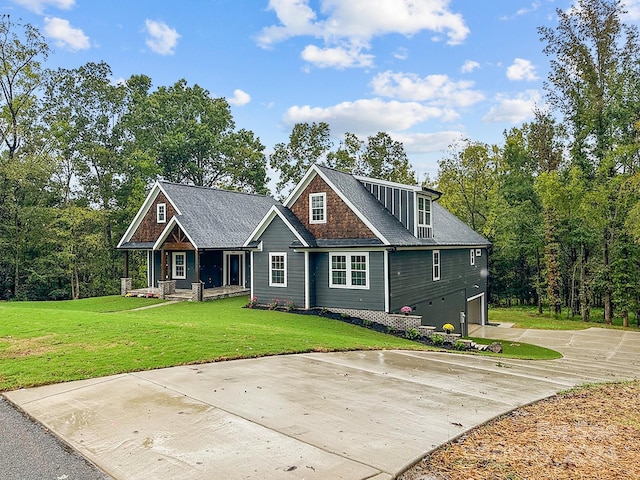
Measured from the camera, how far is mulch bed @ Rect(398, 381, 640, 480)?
4180 mm

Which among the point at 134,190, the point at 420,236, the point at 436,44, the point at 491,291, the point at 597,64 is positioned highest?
the point at 597,64

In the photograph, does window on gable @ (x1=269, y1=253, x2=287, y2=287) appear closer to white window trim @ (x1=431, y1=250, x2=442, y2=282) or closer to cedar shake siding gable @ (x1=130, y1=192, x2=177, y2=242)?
white window trim @ (x1=431, y1=250, x2=442, y2=282)

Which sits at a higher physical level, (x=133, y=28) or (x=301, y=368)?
(x=133, y=28)

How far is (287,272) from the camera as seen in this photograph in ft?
64.1

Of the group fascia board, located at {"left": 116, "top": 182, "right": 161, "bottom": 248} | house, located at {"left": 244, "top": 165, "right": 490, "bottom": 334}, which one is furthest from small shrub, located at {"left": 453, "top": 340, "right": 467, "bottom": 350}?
fascia board, located at {"left": 116, "top": 182, "right": 161, "bottom": 248}

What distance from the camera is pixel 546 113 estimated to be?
33.4 meters

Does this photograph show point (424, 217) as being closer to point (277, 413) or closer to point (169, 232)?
point (169, 232)

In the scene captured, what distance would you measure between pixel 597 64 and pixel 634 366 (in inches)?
857

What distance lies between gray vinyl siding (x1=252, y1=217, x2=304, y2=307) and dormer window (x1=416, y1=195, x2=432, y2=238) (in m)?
5.48

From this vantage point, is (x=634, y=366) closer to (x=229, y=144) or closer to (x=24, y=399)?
(x=24, y=399)

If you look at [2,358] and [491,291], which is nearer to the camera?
[2,358]

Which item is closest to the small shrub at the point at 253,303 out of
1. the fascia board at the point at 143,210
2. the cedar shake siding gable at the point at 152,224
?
the cedar shake siding gable at the point at 152,224

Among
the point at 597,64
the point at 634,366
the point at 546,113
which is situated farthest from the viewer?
the point at 546,113

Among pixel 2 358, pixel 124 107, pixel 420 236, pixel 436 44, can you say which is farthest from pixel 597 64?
pixel 124 107
